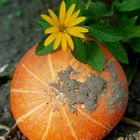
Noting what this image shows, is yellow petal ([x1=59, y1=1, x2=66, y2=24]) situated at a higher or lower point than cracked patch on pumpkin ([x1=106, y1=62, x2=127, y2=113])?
higher

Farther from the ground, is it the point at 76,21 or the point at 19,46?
the point at 76,21

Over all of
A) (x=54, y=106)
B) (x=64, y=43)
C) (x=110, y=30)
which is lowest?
(x=54, y=106)

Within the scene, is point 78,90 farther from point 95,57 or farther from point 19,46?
point 19,46

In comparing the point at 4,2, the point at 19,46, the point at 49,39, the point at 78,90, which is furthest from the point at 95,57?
the point at 4,2

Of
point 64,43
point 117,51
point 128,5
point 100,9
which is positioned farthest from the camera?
point 100,9

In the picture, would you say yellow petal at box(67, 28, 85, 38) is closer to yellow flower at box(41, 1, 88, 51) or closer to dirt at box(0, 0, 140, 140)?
yellow flower at box(41, 1, 88, 51)

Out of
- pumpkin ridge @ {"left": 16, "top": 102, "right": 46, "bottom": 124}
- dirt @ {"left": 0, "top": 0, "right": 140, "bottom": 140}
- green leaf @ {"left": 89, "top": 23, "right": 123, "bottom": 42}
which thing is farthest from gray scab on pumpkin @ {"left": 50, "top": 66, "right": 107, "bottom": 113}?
dirt @ {"left": 0, "top": 0, "right": 140, "bottom": 140}
